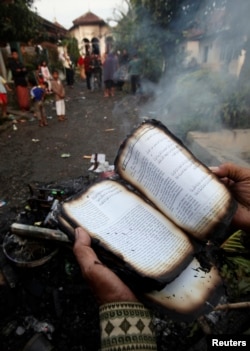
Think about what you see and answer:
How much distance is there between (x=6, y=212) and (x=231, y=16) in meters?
7.26

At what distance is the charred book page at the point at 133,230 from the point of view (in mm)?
1036

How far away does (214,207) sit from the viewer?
1079 mm

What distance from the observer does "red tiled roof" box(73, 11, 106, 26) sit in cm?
3164

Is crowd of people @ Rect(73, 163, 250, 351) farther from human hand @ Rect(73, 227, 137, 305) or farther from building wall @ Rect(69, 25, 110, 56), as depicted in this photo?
building wall @ Rect(69, 25, 110, 56)

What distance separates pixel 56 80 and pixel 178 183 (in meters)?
7.69

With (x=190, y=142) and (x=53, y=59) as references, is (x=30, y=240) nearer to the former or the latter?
(x=190, y=142)

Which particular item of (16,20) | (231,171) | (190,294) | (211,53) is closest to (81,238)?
(190,294)

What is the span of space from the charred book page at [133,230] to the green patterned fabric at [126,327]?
8.2 inches

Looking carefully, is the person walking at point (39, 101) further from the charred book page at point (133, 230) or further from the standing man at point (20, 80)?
the charred book page at point (133, 230)

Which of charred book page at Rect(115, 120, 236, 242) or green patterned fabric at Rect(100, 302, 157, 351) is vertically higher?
charred book page at Rect(115, 120, 236, 242)

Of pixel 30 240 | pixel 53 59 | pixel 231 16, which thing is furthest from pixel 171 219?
pixel 53 59

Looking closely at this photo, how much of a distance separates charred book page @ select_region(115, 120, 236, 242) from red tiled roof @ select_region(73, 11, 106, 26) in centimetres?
3597

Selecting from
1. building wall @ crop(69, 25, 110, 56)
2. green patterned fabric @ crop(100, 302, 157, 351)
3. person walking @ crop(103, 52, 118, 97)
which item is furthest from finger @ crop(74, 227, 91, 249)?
building wall @ crop(69, 25, 110, 56)

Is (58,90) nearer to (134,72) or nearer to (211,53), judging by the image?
(134,72)
